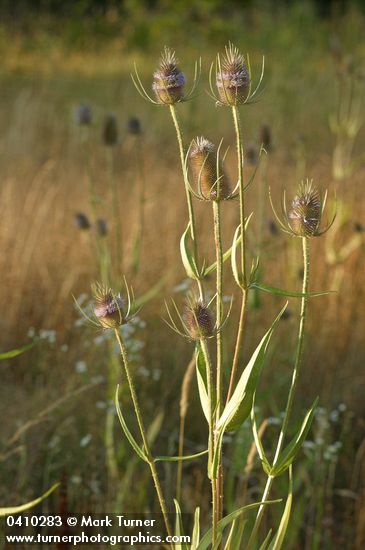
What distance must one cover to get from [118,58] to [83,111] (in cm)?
1044

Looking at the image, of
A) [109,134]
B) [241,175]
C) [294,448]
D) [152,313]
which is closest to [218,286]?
[241,175]

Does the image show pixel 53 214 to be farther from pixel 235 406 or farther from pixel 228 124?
pixel 228 124

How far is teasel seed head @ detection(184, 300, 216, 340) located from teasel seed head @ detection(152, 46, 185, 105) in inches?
14.1

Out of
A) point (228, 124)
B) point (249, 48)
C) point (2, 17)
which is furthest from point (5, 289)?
point (2, 17)

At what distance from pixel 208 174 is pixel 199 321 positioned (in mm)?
254

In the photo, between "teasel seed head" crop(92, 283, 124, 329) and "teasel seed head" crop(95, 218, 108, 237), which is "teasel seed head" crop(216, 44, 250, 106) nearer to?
"teasel seed head" crop(92, 283, 124, 329)

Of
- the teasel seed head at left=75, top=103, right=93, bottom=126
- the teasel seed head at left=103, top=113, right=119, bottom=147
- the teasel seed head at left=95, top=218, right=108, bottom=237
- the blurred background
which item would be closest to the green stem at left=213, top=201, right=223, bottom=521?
the blurred background

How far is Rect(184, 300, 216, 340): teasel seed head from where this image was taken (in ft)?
4.91

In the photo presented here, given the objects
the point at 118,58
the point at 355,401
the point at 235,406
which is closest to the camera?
the point at 235,406

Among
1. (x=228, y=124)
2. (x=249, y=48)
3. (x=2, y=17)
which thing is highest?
(x=2, y=17)

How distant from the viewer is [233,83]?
1.46 metres

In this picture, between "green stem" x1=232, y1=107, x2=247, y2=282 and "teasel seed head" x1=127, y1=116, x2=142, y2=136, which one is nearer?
"green stem" x1=232, y1=107, x2=247, y2=282

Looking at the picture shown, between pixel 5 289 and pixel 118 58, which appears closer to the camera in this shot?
pixel 5 289

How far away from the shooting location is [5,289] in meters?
3.95
